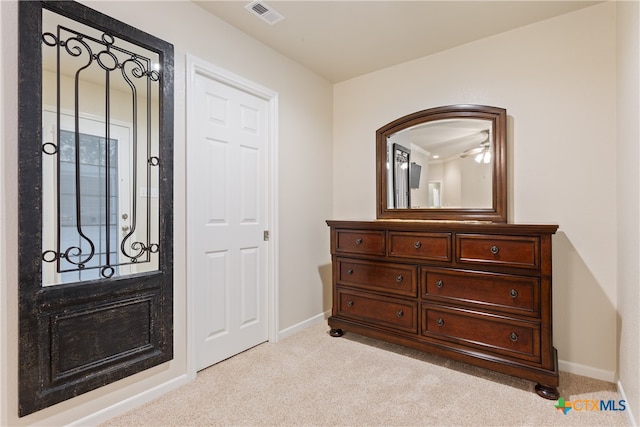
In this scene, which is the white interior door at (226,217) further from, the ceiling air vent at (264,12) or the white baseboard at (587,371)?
the white baseboard at (587,371)

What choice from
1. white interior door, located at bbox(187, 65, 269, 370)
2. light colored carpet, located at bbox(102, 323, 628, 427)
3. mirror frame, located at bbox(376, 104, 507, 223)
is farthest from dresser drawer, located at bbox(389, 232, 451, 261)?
white interior door, located at bbox(187, 65, 269, 370)

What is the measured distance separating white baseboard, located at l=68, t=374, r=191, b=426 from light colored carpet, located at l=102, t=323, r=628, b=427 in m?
0.04

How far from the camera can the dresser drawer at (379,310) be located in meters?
2.45

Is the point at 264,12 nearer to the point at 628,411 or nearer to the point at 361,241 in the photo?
the point at 361,241

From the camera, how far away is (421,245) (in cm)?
239

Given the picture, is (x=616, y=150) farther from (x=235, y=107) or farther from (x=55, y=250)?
(x=55, y=250)

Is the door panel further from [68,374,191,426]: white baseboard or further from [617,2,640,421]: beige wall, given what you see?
[617,2,640,421]: beige wall

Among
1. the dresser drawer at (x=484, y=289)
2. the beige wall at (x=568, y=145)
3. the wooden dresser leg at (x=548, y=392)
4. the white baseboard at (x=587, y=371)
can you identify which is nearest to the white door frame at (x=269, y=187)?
the dresser drawer at (x=484, y=289)

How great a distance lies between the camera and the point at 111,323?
1.81m

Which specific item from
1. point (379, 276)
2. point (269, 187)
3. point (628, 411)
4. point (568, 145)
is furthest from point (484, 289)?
point (269, 187)

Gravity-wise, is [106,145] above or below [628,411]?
above

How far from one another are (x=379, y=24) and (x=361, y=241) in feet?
5.50

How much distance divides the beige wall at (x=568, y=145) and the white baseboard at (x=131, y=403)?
2637mm

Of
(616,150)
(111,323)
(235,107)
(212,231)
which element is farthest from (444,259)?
(111,323)
